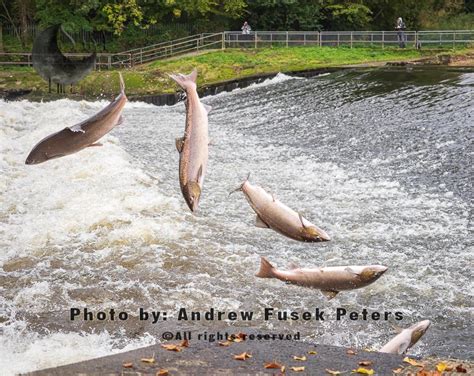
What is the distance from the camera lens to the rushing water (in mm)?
7070

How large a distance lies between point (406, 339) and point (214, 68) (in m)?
23.4

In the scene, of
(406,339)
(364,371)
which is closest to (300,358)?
(364,371)

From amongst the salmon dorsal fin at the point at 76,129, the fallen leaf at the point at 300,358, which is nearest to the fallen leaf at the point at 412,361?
the fallen leaf at the point at 300,358

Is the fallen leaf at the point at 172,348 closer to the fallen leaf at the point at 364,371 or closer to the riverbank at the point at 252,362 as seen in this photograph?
the riverbank at the point at 252,362

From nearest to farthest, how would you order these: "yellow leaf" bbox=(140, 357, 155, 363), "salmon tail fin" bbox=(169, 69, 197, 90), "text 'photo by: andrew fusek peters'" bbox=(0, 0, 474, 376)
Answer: "salmon tail fin" bbox=(169, 69, 197, 90), "text 'photo by: andrew fusek peters'" bbox=(0, 0, 474, 376), "yellow leaf" bbox=(140, 357, 155, 363)

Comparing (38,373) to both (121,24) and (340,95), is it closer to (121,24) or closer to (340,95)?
(340,95)

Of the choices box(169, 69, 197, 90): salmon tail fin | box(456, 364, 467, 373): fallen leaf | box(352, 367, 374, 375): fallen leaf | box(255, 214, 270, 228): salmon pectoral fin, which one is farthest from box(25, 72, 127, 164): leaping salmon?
box(456, 364, 467, 373): fallen leaf

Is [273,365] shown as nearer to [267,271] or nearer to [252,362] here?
[252,362]

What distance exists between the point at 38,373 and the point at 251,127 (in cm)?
1415

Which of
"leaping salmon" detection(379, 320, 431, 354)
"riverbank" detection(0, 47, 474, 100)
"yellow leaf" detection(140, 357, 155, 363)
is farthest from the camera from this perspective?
"riverbank" detection(0, 47, 474, 100)

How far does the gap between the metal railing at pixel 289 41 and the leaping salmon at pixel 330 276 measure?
92.4 feet

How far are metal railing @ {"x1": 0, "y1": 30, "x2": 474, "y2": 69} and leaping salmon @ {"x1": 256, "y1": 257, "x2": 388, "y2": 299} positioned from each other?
28.2 meters

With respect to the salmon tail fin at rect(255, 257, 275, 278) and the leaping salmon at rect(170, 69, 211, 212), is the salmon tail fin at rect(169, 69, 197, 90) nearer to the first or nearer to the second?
the leaping salmon at rect(170, 69, 211, 212)

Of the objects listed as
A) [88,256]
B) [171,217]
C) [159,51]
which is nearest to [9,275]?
[88,256]
